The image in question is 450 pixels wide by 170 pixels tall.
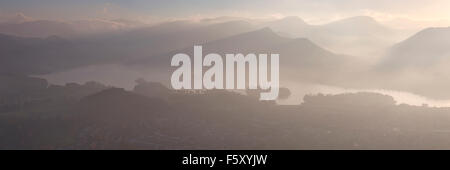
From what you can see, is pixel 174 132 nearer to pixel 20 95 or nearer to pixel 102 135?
pixel 102 135

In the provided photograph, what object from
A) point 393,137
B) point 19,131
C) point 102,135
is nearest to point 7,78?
point 19,131

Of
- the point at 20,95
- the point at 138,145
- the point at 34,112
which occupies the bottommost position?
the point at 138,145

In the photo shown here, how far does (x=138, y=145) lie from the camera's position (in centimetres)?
6881

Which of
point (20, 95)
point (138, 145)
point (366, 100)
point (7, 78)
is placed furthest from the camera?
point (7, 78)

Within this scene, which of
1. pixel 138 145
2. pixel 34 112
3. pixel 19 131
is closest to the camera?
pixel 138 145

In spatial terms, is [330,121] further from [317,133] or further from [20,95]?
[20,95]

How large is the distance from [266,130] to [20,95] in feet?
264

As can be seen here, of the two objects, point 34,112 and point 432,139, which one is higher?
point 34,112

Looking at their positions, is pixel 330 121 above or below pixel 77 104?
below

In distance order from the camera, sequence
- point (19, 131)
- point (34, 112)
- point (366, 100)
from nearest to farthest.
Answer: point (19, 131), point (34, 112), point (366, 100)

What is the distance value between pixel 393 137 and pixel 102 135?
43.2 m

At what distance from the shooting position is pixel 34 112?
92.1 meters

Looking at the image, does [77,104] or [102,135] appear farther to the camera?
[77,104]
